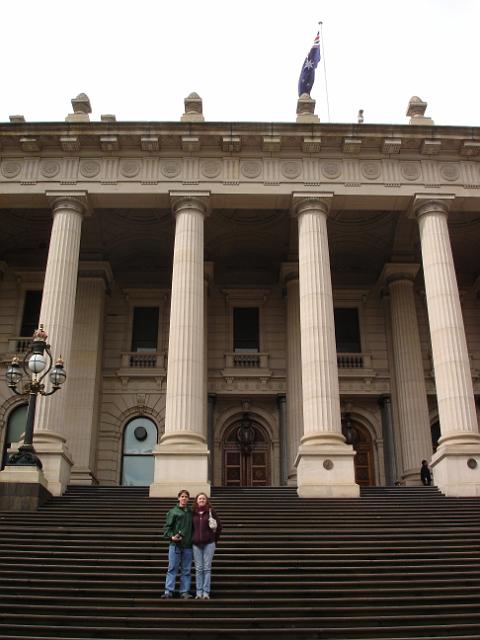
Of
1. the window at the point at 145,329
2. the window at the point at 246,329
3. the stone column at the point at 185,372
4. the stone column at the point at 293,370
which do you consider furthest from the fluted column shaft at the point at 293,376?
the stone column at the point at 185,372

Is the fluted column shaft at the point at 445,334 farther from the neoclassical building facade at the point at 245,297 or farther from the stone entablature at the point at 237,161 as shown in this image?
the stone entablature at the point at 237,161

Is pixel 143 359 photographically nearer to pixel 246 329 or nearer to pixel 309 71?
pixel 246 329

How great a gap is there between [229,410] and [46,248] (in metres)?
9.23

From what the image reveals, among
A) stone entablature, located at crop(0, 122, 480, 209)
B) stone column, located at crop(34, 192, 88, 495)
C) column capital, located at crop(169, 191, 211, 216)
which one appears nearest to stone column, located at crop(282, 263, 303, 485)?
stone entablature, located at crop(0, 122, 480, 209)

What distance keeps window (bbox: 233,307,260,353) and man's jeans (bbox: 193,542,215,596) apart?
16.7 m

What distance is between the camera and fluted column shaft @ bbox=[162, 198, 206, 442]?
19.0 metres

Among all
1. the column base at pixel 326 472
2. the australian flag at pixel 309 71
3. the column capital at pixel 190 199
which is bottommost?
the column base at pixel 326 472

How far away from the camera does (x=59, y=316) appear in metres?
20.0

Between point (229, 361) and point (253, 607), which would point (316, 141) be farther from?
point (253, 607)

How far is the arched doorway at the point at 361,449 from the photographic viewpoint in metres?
25.5

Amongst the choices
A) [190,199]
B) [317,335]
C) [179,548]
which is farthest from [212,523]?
[190,199]

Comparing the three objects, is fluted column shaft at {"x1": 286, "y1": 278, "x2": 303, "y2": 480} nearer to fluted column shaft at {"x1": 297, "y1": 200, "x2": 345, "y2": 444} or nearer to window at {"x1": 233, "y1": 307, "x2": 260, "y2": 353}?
window at {"x1": 233, "y1": 307, "x2": 260, "y2": 353}

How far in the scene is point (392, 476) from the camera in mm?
24844

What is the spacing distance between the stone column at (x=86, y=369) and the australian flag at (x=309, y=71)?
31.1 feet
